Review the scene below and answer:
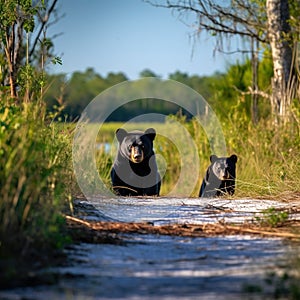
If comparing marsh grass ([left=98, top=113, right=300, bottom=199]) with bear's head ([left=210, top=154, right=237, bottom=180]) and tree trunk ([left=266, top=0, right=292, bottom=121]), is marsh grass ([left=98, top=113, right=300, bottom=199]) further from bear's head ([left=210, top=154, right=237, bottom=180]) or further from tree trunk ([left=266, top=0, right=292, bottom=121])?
tree trunk ([left=266, top=0, right=292, bottom=121])

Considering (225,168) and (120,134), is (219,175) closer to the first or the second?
(225,168)

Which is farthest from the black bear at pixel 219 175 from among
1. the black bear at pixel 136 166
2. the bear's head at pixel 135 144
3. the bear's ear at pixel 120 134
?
the bear's ear at pixel 120 134

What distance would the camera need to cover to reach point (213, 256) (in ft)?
14.7

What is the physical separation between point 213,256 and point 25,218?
1.12m

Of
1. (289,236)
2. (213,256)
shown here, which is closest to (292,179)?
(289,236)

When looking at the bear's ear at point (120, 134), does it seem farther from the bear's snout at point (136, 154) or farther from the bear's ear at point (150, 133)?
the bear's snout at point (136, 154)

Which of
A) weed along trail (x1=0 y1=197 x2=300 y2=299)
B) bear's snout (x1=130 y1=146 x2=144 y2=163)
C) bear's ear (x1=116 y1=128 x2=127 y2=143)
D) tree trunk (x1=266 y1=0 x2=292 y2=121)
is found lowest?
weed along trail (x1=0 y1=197 x2=300 y2=299)

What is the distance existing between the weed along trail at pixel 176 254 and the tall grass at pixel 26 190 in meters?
0.22

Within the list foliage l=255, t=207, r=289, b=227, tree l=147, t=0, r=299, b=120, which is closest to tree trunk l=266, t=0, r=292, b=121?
tree l=147, t=0, r=299, b=120

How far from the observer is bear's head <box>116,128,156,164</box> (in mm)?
10969

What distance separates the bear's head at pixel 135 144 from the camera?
36.0ft

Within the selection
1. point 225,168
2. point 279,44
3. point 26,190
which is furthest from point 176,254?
point 279,44

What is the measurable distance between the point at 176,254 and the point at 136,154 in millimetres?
6378

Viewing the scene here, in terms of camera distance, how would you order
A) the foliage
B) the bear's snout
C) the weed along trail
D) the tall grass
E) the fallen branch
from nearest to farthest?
1. the weed along trail
2. the tall grass
3. the fallen branch
4. the foliage
5. the bear's snout
